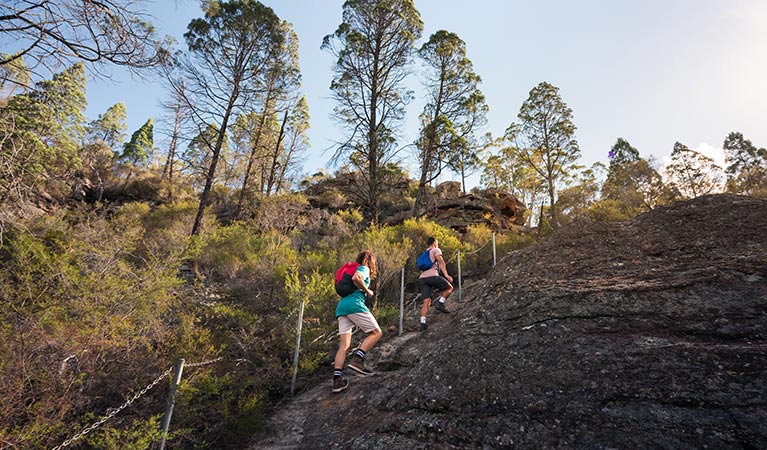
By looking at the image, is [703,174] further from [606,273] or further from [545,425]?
[545,425]

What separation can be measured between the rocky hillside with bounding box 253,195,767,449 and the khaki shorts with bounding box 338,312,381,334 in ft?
2.16

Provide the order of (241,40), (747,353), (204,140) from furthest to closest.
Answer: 1. (241,40)
2. (204,140)
3. (747,353)

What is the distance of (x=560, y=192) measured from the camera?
17672 millimetres

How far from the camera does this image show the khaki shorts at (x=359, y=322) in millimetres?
4215

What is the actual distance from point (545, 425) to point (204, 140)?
13.5 meters

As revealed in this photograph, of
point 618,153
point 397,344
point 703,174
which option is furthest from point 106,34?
point 618,153

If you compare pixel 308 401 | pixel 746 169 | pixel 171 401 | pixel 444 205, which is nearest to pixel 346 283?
pixel 308 401

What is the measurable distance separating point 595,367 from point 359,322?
2615mm

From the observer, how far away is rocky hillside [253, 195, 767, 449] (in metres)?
2.11

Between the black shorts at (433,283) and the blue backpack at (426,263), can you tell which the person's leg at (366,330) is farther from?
the blue backpack at (426,263)

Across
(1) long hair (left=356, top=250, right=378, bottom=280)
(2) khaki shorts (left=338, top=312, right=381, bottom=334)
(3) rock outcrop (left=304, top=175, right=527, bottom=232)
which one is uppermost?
(3) rock outcrop (left=304, top=175, right=527, bottom=232)

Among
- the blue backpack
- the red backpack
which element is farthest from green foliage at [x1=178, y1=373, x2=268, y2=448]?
the blue backpack

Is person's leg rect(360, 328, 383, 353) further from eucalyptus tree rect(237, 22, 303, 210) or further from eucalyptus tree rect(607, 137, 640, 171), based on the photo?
eucalyptus tree rect(607, 137, 640, 171)

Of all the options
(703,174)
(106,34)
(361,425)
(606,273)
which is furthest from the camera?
(703,174)
